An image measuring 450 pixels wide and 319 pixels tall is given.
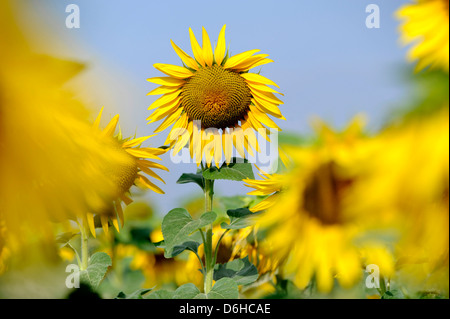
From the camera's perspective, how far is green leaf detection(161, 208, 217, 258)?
2.27ft

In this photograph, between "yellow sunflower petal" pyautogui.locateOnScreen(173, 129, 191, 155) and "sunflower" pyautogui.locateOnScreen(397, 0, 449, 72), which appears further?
"yellow sunflower petal" pyautogui.locateOnScreen(173, 129, 191, 155)

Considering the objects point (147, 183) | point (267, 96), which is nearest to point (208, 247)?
point (147, 183)

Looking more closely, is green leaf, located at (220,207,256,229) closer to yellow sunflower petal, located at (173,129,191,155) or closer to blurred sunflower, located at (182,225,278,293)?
blurred sunflower, located at (182,225,278,293)

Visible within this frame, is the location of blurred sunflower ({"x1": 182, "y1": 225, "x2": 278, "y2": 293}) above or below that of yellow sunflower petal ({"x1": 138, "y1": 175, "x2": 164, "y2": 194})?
below

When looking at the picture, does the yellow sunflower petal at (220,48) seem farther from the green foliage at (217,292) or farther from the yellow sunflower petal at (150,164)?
the green foliage at (217,292)

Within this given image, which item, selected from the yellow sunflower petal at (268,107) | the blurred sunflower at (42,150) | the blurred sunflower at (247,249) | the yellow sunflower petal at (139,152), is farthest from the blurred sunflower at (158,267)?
the blurred sunflower at (42,150)

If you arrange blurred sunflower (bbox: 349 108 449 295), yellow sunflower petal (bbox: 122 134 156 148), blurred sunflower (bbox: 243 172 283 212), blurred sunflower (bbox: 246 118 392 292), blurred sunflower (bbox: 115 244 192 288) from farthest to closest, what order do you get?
blurred sunflower (bbox: 115 244 192 288), yellow sunflower petal (bbox: 122 134 156 148), blurred sunflower (bbox: 243 172 283 212), blurred sunflower (bbox: 246 118 392 292), blurred sunflower (bbox: 349 108 449 295)

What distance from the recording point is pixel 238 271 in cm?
77

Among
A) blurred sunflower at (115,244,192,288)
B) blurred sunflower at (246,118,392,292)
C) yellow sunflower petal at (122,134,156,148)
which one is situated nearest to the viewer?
blurred sunflower at (246,118,392,292)

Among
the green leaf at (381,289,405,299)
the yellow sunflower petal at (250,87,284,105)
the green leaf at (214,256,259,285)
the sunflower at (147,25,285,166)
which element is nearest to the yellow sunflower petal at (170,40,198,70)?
the sunflower at (147,25,285,166)

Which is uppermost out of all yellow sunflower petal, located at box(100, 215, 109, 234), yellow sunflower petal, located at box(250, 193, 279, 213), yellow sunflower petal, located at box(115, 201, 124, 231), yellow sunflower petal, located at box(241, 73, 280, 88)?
yellow sunflower petal, located at box(241, 73, 280, 88)

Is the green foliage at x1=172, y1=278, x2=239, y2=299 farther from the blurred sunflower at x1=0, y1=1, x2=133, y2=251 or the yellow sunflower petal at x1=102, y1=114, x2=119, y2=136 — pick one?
the blurred sunflower at x1=0, y1=1, x2=133, y2=251
